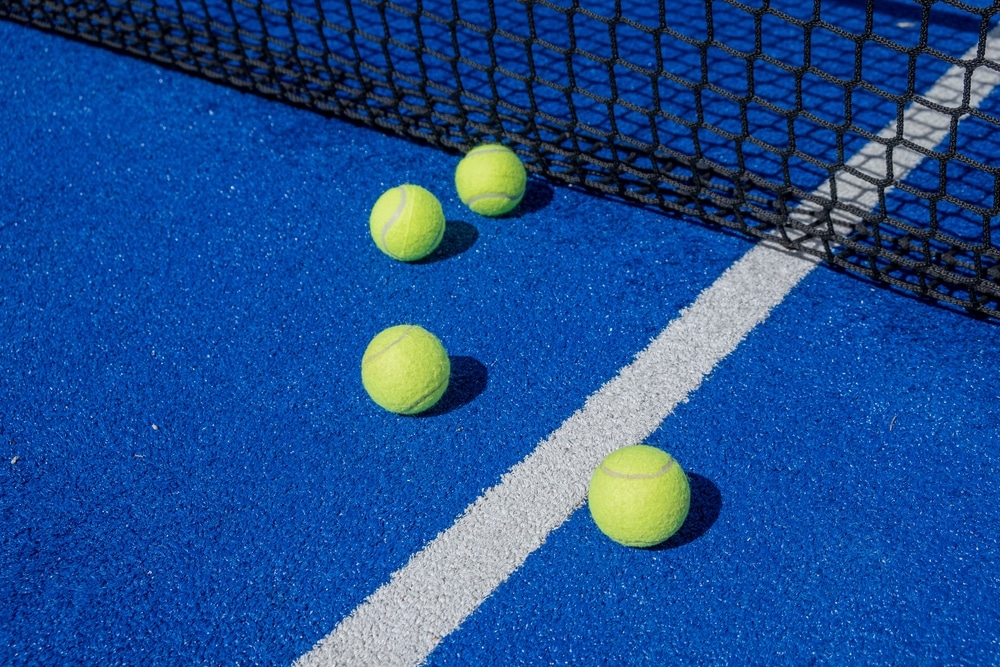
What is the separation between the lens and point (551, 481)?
2.20 meters

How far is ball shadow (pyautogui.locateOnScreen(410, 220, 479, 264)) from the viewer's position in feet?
9.48

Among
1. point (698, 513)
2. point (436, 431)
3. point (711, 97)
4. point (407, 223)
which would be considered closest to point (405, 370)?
point (436, 431)

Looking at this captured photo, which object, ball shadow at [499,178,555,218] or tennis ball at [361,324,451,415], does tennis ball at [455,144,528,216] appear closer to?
ball shadow at [499,178,555,218]

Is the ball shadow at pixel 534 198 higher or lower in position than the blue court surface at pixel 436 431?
higher

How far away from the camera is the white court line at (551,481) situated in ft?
6.41

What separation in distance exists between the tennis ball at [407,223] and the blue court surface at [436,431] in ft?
0.29

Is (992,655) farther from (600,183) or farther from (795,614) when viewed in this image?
(600,183)

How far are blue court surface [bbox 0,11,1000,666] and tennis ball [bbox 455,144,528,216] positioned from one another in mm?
78

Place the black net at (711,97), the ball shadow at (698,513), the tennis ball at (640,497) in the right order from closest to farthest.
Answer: the tennis ball at (640,497)
the ball shadow at (698,513)
the black net at (711,97)

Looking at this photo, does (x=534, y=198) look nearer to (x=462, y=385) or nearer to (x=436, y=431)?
(x=462, y=385)

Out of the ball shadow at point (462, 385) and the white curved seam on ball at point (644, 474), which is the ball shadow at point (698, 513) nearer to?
the white curved seam on ball at point (644, 474)

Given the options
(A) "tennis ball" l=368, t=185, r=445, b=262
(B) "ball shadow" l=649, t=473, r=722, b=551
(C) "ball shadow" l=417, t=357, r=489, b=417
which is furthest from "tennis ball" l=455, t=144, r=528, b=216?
(B) "ball shadow" l=649, t=473, r=722, b=551

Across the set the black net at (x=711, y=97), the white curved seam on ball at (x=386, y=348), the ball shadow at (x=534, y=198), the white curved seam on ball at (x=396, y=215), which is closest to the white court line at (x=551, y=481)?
the black net at (x=711, y=97)

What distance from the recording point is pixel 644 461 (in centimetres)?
197
